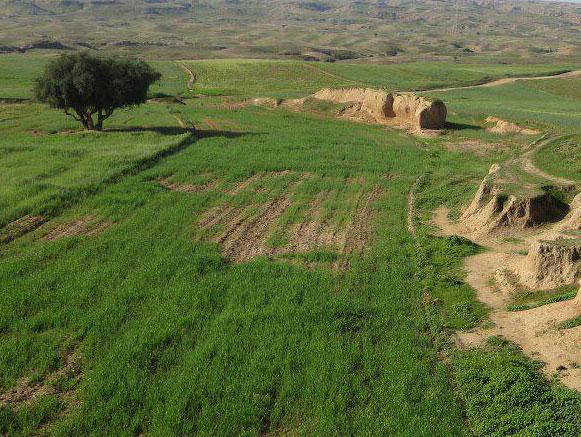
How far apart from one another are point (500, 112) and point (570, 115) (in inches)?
346

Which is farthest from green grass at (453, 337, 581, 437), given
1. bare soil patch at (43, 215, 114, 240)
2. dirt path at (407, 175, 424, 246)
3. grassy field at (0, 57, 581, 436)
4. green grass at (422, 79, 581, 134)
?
green grass at (422, 79, 581, 134)

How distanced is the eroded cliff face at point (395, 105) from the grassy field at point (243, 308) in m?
15.5

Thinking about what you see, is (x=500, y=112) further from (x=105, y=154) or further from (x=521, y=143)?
(x=105, y=154)

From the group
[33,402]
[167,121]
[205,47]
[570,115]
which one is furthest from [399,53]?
[33,402]

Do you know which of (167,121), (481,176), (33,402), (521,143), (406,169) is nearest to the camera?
(33,402)

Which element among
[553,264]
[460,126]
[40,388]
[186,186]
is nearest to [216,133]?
[186,186]

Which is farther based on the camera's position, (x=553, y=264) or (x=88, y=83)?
(x=88, y=83)

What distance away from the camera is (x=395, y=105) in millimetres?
49969

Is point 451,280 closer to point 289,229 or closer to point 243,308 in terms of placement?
point 289,229

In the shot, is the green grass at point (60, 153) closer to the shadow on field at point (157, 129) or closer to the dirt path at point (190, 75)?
the shadow on field at point (157, 129)

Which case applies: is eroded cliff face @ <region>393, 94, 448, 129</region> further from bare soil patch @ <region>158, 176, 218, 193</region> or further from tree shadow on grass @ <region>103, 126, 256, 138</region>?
bare soil patch @ <region>158, 176, 218, 193</region>

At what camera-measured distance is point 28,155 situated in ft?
106

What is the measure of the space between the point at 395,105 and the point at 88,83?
30.9 metres

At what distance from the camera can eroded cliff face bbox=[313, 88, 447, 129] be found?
4509 centimetres
